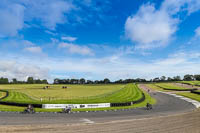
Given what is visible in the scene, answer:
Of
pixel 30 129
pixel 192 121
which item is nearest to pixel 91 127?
pixel 30 129

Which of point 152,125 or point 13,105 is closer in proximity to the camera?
point 152,125

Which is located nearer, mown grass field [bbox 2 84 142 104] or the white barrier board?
the white barrier board

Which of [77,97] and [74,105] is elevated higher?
[74,105]

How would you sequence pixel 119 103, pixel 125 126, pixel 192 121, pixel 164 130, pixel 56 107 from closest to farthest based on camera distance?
pixel 164 130 → pixel 125 126 → pixel 192 121 → pixel 56 107 → pixel 119 103

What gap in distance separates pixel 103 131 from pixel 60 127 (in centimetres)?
416

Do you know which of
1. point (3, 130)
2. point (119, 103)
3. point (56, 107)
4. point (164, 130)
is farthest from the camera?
point (119, 103)

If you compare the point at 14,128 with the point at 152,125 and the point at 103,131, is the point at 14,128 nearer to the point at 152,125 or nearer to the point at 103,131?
the point at 103,131

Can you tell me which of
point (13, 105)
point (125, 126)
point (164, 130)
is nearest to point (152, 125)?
point (164, 130)

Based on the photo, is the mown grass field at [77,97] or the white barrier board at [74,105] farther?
the mown grass field at [77,97]

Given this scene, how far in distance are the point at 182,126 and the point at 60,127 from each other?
1228cm

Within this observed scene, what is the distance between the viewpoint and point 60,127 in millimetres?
14992

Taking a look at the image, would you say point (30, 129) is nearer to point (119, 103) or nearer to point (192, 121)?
point (192, 121)

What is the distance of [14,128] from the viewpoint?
562 inches

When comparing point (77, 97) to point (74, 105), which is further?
point (77, 97)
